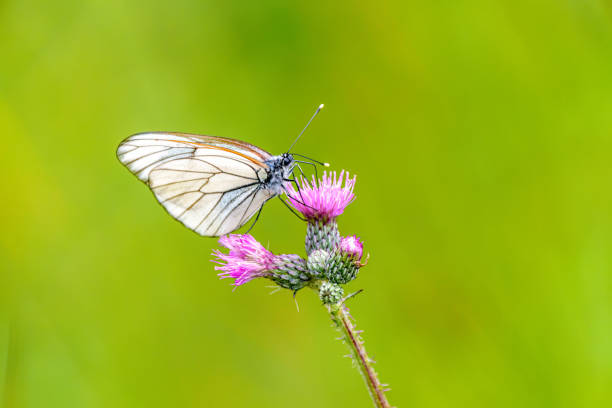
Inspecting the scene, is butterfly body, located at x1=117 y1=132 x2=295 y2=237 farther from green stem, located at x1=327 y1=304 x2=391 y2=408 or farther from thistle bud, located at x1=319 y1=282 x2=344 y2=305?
green stem, located at x1=327 y1=304 x2=391 y2=408

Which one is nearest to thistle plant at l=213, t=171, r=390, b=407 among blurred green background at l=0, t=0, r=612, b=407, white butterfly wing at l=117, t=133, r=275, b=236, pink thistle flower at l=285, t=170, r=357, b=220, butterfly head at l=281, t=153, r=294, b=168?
pink thistle flower at l=285, t=170, r=357, b=220

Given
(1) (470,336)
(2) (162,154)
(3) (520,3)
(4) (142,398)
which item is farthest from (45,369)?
(3) (520,3)

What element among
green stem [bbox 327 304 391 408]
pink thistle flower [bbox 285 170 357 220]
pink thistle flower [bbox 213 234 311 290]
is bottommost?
green stem [bbox 327 304 391 408]

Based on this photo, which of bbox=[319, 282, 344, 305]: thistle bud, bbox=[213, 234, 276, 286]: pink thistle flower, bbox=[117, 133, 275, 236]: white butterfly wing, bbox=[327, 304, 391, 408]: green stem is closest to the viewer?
bbox=[327, 304, 391, 408]: green stem

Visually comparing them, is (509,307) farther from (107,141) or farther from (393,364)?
(107,141)

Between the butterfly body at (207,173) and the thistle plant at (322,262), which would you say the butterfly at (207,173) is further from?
the thistle plant at (322,262)

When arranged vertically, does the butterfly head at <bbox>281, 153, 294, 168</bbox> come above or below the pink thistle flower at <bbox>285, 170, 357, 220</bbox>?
above

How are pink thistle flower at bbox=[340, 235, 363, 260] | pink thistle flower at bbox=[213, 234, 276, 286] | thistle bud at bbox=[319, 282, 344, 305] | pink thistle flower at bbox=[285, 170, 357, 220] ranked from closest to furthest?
1. thistle bud at bbox=[319, 282, 344, 305]
2. pink thistle flower at bbox=[340, 235, 363, 260]
3. pink thistle flower at bbox=[213, 234, 276, 286]
4. pink thistle flower at bbox=[285, 170, 357, 220]

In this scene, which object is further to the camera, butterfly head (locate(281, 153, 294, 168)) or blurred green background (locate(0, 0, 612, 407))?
blurred green background (locate(0, 0, 612, 407))

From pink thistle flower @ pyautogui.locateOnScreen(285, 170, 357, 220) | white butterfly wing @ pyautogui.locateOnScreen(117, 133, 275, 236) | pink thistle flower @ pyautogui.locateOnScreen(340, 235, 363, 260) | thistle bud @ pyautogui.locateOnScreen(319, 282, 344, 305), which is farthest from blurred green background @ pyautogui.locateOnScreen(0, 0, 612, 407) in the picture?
thistle bud @ pyautogui.locateOnScreen(319, 282, 344, 305)
